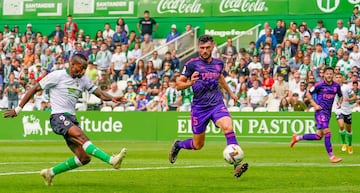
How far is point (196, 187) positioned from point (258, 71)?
861 inches

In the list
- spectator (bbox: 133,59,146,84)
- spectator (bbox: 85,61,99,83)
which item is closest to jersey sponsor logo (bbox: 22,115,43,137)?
spectator (bbox: 85,61,99,83)

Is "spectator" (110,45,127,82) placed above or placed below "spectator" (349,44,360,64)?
below

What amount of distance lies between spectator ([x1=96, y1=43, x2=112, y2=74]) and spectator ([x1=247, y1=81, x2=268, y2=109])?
7614 millimetres

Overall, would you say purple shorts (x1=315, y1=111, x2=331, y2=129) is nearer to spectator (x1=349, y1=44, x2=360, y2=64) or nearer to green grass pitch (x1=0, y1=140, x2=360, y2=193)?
green grass pitch (x1=0, y1=140, x2=360, y2=193)

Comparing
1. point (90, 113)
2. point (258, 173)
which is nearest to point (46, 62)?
point (90, 113)

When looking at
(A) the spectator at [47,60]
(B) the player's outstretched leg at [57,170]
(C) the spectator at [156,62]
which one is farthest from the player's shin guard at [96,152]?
(A) the spectator at [47,60]

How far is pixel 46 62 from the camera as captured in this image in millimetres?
41594

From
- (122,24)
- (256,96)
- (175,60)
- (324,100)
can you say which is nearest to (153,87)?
(175,60)

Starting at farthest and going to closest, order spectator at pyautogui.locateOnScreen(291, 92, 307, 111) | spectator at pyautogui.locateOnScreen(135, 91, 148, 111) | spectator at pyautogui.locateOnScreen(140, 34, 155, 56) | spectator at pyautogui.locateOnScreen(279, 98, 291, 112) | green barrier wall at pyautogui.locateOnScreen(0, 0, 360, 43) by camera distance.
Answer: spectator at pyautogui.locateOnScreen(140, 34, 155, 56), green barrier wall at pyautogui.locateOnScreen(0, 0, 360, 43), spectator at pyautogui.locateOnScreen(135, 91, 148, 111), spectator at pyautogui.locateOnScreen(279, 98, 291, 112), spectator at pyautogui.locateOnScreen(291, 92, 307, 111)

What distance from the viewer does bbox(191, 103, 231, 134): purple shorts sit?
53.6ft

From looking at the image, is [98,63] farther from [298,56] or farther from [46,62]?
[298,56]

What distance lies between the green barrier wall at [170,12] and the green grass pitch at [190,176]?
1678cm

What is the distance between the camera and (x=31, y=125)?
38.8 meters

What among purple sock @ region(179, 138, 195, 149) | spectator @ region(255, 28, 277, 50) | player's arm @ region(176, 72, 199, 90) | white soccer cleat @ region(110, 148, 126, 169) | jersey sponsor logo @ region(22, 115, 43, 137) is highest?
spectator @ region(255, 28, 277, 50)
